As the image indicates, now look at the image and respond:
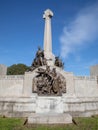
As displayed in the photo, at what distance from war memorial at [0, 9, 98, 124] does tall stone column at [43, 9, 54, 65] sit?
54 cm

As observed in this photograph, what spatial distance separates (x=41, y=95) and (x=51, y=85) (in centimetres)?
143

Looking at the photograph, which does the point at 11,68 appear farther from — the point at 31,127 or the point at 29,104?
the point at 31,127

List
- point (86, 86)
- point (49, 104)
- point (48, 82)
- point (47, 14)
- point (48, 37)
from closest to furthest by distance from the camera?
1. point (49, 104)
2. point (48, 82)
3. point (86, 86)
4. point (48, 37)
5. point (47, 14)

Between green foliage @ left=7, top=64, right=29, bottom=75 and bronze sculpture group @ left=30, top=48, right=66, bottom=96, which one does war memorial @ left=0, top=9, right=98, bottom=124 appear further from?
green foliage @ left=7, top=64, right=29, bottom=75

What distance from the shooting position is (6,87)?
2030cm

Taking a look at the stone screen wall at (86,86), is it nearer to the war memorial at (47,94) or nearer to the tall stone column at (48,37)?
the war memorial at (47,94)

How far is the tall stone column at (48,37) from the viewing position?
23138 mm

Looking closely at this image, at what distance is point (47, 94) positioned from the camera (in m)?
16.1

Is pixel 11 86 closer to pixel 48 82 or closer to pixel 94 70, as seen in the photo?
pixel 48 82

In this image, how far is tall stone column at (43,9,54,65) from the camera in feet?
75.9

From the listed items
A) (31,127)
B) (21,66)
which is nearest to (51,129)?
(31,127)

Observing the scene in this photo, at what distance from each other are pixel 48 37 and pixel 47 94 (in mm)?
11047

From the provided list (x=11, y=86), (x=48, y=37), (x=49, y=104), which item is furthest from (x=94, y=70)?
(x=49, y=104)

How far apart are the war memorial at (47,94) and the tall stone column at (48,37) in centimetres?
54
